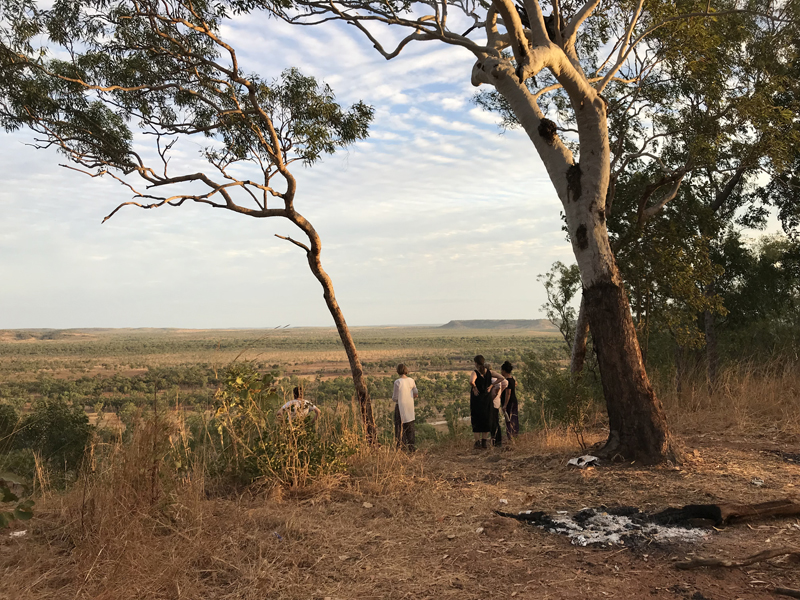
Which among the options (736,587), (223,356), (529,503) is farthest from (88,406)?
(736,587)

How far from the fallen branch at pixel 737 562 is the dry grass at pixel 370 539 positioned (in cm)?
5

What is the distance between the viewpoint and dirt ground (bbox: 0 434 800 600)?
362cm

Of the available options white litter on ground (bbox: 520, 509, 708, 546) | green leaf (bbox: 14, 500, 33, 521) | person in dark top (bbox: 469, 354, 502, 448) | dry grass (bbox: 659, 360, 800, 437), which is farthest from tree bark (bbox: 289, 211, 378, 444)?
green leaf (bbox: 14, 500, 33, 521)

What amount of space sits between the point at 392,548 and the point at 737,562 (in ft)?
7.48

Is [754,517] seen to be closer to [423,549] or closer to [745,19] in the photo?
[423,549]

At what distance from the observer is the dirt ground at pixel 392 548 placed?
11.9 feet

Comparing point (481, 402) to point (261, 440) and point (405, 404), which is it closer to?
point (405, 404)

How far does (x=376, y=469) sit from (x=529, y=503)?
1.61 metres

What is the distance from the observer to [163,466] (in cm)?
480

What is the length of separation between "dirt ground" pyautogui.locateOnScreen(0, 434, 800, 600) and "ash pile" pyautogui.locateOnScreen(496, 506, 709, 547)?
106 mm

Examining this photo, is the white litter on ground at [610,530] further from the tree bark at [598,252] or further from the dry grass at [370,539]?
the tree bark at [598,252]

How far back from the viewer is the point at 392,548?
4.43 meters

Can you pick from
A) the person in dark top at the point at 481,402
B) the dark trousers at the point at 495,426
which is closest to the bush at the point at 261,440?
the person in dark top at the point at 481,402

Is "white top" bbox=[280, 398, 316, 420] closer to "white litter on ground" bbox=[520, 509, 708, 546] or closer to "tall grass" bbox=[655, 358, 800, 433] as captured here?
"white litter on ground" bbox=[520, 509, 708, 546]
